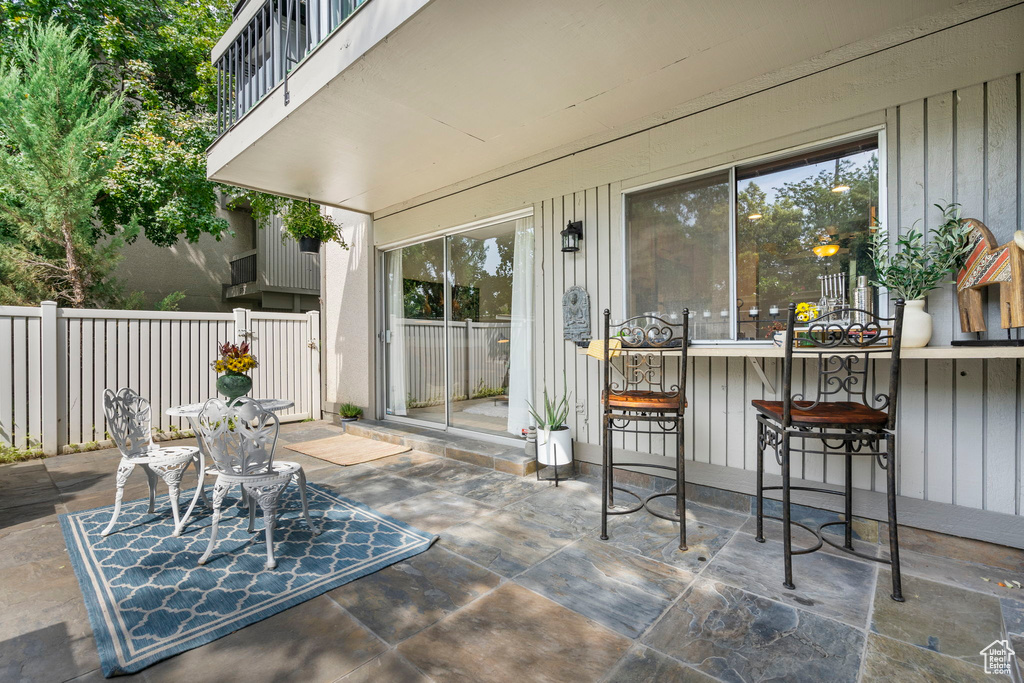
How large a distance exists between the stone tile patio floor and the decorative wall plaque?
1.49m

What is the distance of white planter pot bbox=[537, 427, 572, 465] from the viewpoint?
3.50 meters

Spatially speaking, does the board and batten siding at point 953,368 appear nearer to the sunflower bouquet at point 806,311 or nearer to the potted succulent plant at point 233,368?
the sunflower bouquet at point 806,311

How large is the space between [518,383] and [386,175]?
241 centimetres

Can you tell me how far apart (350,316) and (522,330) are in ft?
9.75

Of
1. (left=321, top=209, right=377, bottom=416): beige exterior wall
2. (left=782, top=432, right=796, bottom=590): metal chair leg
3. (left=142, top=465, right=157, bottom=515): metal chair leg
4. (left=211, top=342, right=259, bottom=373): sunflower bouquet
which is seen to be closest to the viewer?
(left=782, top=432, right=796, bottom=590): metal chair leg

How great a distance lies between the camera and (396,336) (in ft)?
18.5

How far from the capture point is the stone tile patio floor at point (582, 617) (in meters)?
1.53

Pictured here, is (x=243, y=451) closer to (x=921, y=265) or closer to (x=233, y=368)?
(x=233, y=368)

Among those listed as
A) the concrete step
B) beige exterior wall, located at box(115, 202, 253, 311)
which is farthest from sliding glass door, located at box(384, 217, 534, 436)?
beige exterior wall, located at box(115, 202, 253, 311)

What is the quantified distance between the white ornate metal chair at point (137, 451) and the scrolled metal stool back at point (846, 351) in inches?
130

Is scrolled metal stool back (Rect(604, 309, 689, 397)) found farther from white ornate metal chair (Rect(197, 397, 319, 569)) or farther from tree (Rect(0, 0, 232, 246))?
tree (Rect(0, 0, 232, 246))

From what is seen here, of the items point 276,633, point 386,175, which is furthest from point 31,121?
point 276,633

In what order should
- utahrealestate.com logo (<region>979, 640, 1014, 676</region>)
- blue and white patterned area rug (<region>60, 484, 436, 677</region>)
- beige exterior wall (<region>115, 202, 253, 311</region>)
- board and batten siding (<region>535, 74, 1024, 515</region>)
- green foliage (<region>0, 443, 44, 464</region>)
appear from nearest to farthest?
utahrealestate.com logo (<region>979, 640, 1014, 676</region>) → blue and white patterned area rug (<region>60, 484, 436, 677</region>) → board and batten siding (<region>535, 74, 1024, 515</region>) → green foliage (<region>0, 443, 44, 464</region>) → beige exterior wall (<region>115, 202, 253, 311</region>)

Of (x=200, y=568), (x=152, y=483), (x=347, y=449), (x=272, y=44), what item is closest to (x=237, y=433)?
(x=200, y=568)
